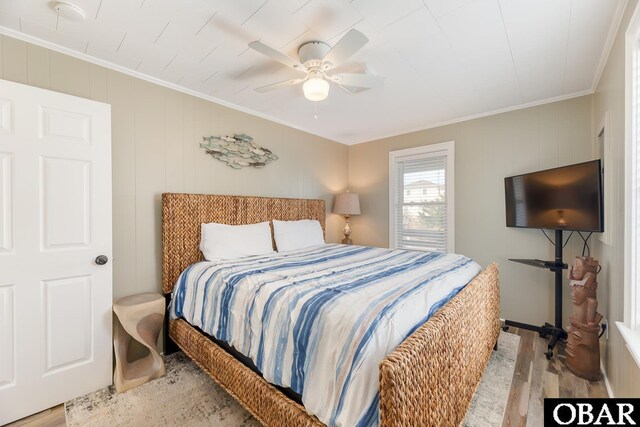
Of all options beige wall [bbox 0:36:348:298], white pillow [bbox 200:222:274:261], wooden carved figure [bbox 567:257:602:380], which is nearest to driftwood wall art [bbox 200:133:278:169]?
beige wall [bbox 0:36:348:298]

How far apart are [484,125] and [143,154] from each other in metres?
3.69

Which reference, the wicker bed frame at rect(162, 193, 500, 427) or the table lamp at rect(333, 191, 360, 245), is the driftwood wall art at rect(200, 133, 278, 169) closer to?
the wicker bed frame at rect(162, 193, 500, 427)

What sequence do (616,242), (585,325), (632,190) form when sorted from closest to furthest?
(632,190)
(616,242)
(585,325)

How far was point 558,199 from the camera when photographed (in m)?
2.43

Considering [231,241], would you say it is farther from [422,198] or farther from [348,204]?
[422,198]

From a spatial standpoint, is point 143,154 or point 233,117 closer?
point 143,154

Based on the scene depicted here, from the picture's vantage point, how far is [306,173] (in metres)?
3.92

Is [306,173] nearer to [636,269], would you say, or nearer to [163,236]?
[163,236]

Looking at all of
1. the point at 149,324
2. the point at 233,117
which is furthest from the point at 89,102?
the point at 149,324

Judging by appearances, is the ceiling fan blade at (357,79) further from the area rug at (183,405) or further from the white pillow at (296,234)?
the area rug at (183,405)

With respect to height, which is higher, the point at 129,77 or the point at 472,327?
the point at 129,77

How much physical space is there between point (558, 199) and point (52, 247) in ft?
13.2

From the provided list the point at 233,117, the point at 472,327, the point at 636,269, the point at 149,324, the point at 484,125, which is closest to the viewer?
the point at 636,269

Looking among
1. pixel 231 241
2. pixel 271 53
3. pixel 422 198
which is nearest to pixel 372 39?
pixel 271 53
